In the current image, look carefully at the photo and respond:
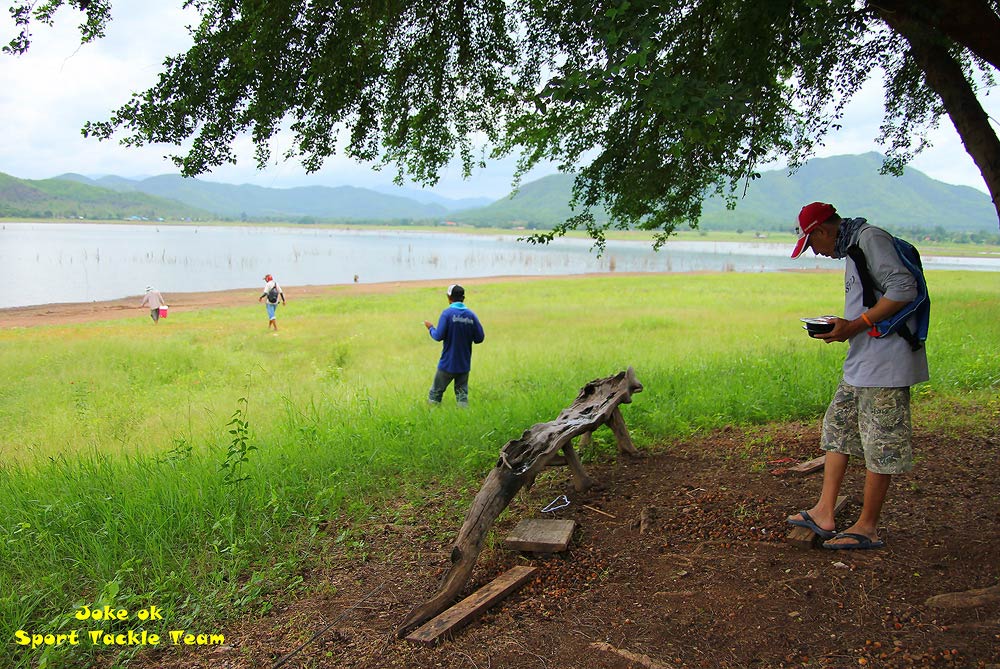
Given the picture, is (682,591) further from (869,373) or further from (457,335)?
(457,335)

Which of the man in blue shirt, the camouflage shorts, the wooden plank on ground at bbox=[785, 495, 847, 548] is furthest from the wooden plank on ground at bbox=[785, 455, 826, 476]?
the man in blue shirt

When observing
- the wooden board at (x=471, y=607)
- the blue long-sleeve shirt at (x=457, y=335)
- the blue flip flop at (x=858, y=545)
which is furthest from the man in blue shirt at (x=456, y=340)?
the blue flip flop at (x=858, y=545)

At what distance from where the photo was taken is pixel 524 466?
436cm

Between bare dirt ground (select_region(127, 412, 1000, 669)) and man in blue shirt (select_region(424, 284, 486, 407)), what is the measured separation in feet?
11.9

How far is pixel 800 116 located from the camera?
7.94 metres

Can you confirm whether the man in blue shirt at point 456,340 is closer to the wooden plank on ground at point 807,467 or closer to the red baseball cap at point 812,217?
the wooden plank on ground at point 807,467

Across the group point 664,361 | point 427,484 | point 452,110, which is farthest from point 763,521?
point 664,361

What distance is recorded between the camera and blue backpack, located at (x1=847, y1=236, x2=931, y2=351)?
369 centimetres

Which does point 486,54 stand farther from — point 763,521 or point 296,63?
point 763,521

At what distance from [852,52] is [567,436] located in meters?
6.18

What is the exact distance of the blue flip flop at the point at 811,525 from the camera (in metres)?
4.05

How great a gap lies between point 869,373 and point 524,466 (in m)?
2.13

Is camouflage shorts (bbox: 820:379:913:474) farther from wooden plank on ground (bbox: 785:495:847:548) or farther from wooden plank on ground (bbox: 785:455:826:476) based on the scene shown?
wooden plank on ground (bbox: 785:455:826:476)

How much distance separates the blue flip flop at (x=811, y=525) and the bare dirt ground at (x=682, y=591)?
0.12 m
